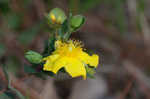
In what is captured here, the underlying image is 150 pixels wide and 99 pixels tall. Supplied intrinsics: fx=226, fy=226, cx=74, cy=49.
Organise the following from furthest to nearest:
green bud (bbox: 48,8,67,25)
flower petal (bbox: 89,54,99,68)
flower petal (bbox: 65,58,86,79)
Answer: green bud (bbox: 48,8,67,25), flower petal (bbox: 89,54,99,68), flower petal (bbox: 65,58,86,79)

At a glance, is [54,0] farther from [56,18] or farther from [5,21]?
[56,18]

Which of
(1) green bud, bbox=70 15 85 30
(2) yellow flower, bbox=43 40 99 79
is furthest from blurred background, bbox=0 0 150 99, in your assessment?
(1) green bud, bbox=70 15 85 30

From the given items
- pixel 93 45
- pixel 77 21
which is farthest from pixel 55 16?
pixel 93 45

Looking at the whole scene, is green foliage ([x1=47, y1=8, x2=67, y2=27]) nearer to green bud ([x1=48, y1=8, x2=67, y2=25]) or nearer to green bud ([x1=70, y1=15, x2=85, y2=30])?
green bud ([x1=48, y1=8, x2=67, y2=25])

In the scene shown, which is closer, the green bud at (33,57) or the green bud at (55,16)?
the green bud at (33,57)

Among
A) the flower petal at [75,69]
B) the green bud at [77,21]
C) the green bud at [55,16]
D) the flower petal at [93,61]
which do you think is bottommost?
the flower petal at [75,69]

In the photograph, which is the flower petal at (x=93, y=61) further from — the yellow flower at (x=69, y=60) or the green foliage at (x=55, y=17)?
the green foliage at (x=55, y=17)

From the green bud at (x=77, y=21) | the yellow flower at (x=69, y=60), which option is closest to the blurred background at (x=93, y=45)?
the yellow flower at (x=69, y=60)
